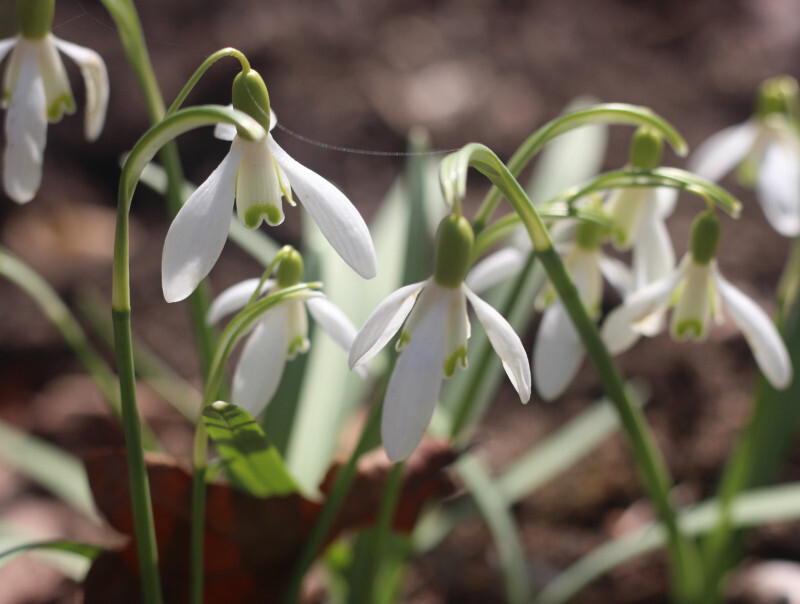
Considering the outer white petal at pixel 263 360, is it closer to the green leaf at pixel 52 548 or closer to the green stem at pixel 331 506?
the green stem at pixel 331 506

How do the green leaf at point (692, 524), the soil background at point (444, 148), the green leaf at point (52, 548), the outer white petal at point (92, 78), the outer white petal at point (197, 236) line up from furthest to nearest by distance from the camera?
the soil background at point (444, 148), the green leaf at point (692, 524), the outer white petal at point (92, 78), the green leaf at point (52, 548), the outer white petal at point (197, 236)

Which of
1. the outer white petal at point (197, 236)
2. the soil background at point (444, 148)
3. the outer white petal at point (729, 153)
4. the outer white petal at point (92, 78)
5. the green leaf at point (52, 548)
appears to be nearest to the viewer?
the outer white petal at point (197, 236)

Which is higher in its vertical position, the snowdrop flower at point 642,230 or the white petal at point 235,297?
the snowdrop flower at point 642,230

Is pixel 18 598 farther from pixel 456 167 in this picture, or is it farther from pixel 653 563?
pixel 456 167

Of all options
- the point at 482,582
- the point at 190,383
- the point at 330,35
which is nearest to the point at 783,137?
the point at 482,582

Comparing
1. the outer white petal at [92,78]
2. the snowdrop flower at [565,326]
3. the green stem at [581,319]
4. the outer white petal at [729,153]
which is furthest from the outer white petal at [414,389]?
the outer white petal at [729,153]

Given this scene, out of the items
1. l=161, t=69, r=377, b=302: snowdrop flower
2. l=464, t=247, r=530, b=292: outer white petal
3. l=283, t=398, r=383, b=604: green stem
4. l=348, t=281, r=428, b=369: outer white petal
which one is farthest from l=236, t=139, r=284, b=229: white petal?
l=464, t=247, r=530, b=292: outer white petal

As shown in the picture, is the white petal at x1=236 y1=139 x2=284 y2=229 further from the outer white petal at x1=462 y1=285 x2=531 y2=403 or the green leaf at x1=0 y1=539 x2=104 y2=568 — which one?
the green leaf at x1=0 y1=539 x2=104 y2=568

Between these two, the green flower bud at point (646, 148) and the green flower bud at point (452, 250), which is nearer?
the green flower bud at point (452, 250)

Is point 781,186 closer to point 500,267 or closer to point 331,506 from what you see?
point 500,267
